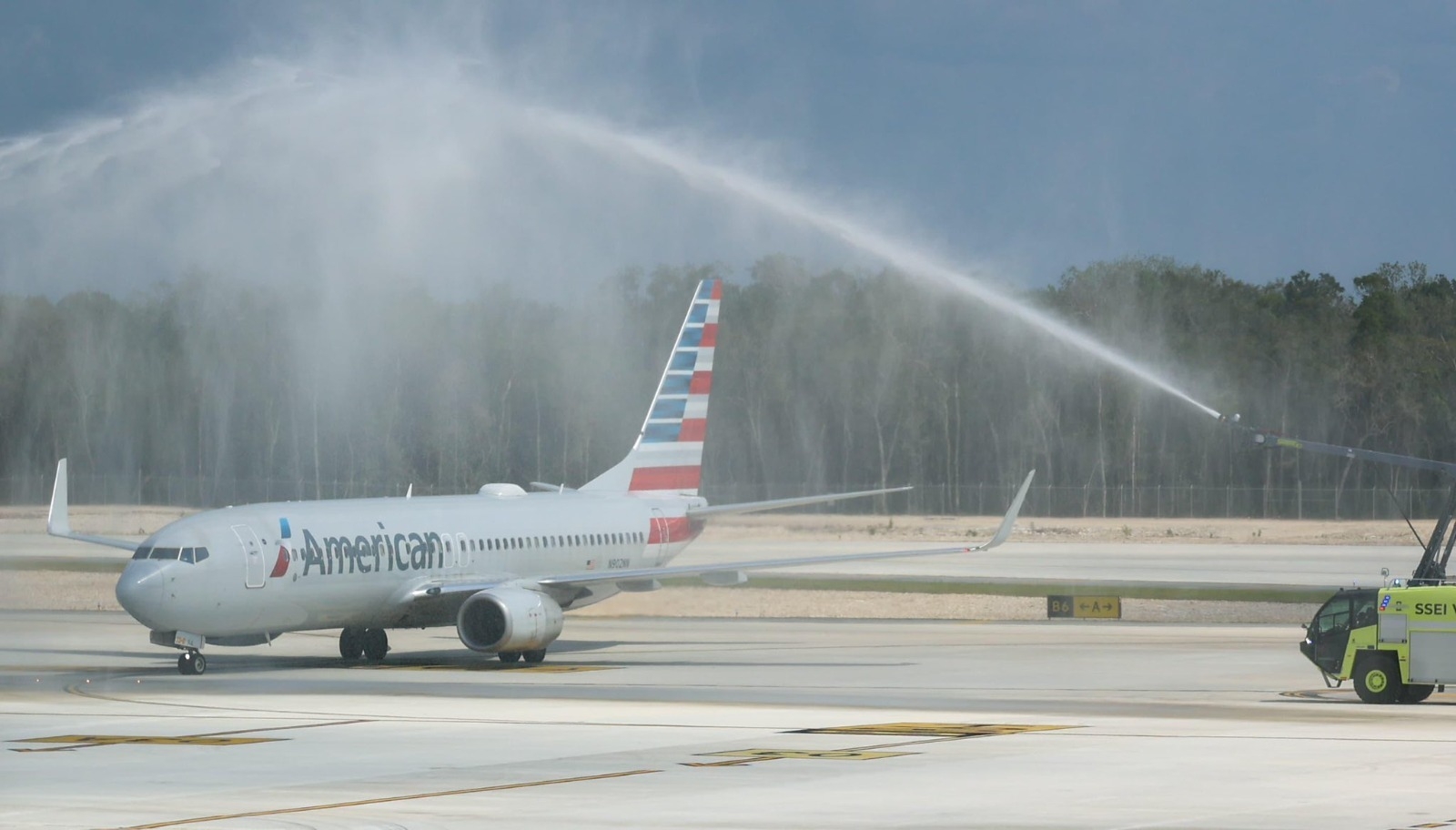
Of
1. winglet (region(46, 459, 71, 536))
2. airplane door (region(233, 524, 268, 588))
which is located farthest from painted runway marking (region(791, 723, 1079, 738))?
winglet (region(46, 459, 71, 536))

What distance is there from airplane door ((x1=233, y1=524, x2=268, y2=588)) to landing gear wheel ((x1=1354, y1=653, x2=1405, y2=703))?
2115 centimetres

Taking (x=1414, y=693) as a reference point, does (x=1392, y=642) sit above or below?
above

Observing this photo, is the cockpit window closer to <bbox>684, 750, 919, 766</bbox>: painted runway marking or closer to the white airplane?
the white airplane

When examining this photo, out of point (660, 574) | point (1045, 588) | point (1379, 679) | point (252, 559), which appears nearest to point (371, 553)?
point (252, 559)

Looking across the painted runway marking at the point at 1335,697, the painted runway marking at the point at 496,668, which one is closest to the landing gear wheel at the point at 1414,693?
the painted runway marking at the point at 1335,697

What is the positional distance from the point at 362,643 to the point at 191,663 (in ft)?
18.2

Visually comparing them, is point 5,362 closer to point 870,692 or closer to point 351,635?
point 351,635

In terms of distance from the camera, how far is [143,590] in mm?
38750

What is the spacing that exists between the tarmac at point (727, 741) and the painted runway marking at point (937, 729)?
0.13 meters

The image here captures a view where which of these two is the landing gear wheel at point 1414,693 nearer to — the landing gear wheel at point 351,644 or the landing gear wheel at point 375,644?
the landing gear wheel at point 375,644

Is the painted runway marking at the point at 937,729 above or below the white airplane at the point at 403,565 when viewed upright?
below

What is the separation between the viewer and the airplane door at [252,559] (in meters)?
39.9

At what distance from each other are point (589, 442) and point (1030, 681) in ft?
228

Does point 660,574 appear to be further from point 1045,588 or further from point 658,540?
point 1045,588
